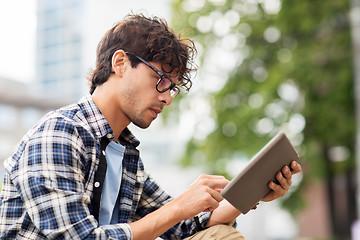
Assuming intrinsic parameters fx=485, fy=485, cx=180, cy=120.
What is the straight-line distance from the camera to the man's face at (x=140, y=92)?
A: 1.57 m

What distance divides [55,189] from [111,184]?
313 millimetres

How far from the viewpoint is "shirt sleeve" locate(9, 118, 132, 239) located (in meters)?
1.27

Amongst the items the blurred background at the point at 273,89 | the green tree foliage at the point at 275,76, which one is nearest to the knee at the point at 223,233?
the blurred background at the point at 273,89

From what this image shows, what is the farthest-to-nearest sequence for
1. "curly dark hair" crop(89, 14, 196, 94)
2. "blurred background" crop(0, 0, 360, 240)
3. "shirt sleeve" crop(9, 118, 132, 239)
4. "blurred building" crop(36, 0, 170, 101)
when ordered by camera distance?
"blurred building" crop(36, 0, 170, 101), "blurred background" crop(0, 0, 360, 240), "curly dark hair" crop(89, 14, 196, 94), "shirt sleeve" crop(9, 118, 132, 239)

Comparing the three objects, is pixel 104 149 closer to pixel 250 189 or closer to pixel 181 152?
pixel 250 189

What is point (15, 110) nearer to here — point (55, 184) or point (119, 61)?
point (119, 61)

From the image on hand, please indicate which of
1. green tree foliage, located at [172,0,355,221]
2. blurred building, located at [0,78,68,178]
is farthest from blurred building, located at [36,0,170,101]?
green tree foliage, located at [172,0,355,221]

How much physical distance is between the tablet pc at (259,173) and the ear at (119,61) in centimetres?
51

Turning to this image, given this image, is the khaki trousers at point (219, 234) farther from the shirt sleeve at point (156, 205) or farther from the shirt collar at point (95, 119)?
the shirt collar at point (95, 119)

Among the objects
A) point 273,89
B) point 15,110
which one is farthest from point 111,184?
point 15,110

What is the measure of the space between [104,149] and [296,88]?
630cm

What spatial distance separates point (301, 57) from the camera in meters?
7.02

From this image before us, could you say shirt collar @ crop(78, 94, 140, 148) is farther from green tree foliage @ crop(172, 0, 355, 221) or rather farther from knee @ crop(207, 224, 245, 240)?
green tree foliage @ crop(172, 0, 355, 221)

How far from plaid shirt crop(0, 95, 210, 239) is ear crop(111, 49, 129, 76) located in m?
0.20
